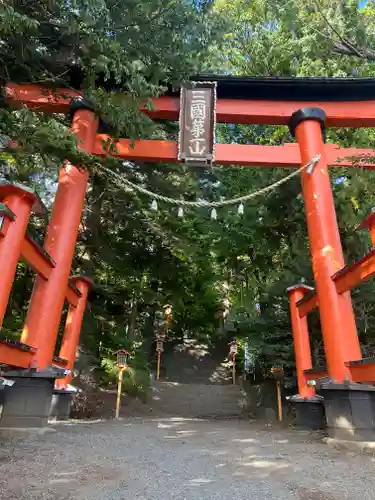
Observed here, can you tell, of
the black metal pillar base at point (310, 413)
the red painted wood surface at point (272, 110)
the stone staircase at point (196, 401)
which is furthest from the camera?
the stone staircase at point (196, 401)

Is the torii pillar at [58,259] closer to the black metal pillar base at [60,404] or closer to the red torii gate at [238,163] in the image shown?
the red torii gate at [238,163]

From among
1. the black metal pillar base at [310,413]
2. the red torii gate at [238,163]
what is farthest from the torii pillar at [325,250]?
the black metal pillar base at [310,413]

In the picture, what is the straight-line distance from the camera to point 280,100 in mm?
7754

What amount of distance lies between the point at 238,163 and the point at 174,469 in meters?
5.52

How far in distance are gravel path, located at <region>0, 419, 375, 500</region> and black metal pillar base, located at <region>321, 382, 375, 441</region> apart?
392 millimetres

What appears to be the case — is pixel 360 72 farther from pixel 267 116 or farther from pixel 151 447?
pixel 151 447

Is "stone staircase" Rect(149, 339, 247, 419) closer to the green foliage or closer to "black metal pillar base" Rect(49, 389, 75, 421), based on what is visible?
the green foliage

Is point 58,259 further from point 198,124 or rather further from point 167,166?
point 167,166

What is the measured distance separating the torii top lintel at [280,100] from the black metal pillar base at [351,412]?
509 centimetres

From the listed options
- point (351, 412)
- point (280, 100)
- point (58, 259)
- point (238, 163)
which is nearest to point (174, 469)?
point (351, 412)

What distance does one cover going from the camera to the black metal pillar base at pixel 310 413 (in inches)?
276

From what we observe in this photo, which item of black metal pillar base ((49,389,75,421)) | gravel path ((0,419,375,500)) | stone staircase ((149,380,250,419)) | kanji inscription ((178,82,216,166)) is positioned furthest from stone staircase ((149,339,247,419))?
kanji inscription ((178,82,216,166))

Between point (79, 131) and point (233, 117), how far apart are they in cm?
300

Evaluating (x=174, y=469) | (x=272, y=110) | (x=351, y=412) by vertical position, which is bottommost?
(x=174, y=469)
